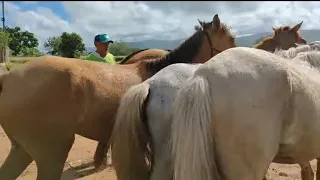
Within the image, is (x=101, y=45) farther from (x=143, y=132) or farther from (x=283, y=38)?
(x=143, y=132)

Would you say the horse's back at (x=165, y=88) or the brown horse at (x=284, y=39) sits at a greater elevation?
the brown horse at (x=284, y=39)

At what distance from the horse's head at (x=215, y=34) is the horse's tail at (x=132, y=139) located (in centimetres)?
212

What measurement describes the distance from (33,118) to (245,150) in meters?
2.25

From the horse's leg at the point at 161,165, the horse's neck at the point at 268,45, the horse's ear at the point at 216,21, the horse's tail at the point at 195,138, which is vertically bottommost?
the horse's leg at the point at 161,165

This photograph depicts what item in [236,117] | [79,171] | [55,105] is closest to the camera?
→ [236,117]

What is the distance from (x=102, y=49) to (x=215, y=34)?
1.96 metres

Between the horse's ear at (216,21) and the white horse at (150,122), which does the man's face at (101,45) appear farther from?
the white horse at (150,122)

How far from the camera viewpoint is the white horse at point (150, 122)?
3221mm

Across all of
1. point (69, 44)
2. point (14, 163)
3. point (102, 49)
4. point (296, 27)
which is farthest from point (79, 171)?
point (69, 44)

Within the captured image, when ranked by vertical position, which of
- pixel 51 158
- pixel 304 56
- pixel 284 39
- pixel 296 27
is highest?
pixel 296 27

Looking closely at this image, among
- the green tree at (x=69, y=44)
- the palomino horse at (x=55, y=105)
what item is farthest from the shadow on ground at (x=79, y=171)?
the green tree at (x=69, y=44)

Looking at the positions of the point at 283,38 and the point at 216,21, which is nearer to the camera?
the point at 216,21

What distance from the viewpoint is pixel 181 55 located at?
4.86 m

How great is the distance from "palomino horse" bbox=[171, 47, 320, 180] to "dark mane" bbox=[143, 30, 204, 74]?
1711 mm
